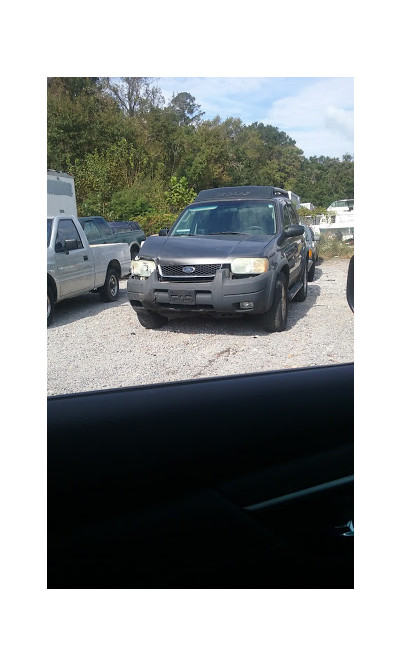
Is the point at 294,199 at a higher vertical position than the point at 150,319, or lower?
higher

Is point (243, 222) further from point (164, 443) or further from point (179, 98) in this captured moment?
point (164, 443)

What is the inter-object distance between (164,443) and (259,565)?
36 cm

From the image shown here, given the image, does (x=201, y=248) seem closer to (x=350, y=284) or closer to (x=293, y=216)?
(x=293, y=216)

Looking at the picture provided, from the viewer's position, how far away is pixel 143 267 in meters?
1.74

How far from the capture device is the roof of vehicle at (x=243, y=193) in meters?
1.71

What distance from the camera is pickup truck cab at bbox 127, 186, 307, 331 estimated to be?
1.65 m

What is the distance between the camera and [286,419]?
1154 millimetres

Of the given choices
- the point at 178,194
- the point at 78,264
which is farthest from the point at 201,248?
the point at 78,264

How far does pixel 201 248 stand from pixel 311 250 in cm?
43

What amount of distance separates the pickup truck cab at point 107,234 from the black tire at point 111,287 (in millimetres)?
96

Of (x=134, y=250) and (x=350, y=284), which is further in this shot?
(x=134, y=250)

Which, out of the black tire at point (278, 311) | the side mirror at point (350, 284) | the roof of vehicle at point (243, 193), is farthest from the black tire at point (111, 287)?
the side mirror at point (350, 284)

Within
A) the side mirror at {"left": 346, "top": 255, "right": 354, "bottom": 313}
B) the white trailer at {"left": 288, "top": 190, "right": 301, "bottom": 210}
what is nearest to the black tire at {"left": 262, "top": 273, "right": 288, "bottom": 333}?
the white trailer at {"left": 288, "top": 190, "right": 301, "bottom": 210}
